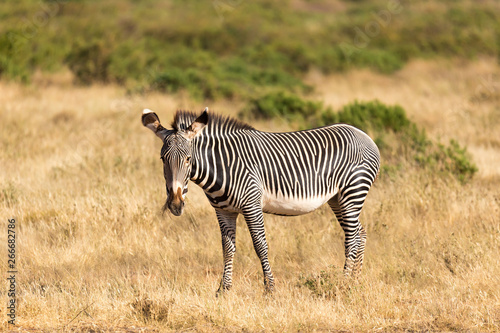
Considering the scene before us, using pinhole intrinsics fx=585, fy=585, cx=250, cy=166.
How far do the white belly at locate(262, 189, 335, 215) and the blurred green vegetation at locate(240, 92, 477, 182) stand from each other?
3658 mm

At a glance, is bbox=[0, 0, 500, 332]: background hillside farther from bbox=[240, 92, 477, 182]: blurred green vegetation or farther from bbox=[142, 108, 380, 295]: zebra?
bbox=[142, 108, 380, 295]: zebra

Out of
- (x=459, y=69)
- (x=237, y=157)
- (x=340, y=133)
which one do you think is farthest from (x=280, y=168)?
(x=459, y=69)

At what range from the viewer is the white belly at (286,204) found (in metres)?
6.24

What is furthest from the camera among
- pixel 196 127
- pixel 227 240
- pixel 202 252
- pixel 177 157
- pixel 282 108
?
pixel 282 108

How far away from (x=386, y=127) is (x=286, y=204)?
6472 mm

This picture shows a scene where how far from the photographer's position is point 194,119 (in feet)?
19.5

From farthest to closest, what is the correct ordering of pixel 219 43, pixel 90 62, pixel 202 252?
1. pixel 219 43
2. pixel 90 62
3. pixel 202 252

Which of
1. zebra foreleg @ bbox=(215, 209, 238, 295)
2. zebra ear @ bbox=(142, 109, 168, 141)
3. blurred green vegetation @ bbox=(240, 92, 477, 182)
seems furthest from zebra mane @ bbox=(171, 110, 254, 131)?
blurred green vegetation @ bbox=(240, 92, 477, 182)

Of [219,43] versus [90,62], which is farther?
[219,43]

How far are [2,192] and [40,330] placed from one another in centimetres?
397

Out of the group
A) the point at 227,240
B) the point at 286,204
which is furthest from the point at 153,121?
the point at 286,204

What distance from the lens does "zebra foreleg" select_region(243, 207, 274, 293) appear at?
236 inches

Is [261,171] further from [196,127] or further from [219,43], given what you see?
[219,43]

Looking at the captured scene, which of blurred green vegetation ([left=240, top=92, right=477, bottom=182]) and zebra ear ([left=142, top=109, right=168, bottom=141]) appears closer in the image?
zebra ear ([left=142, top=109, right=168, bottom=141])
